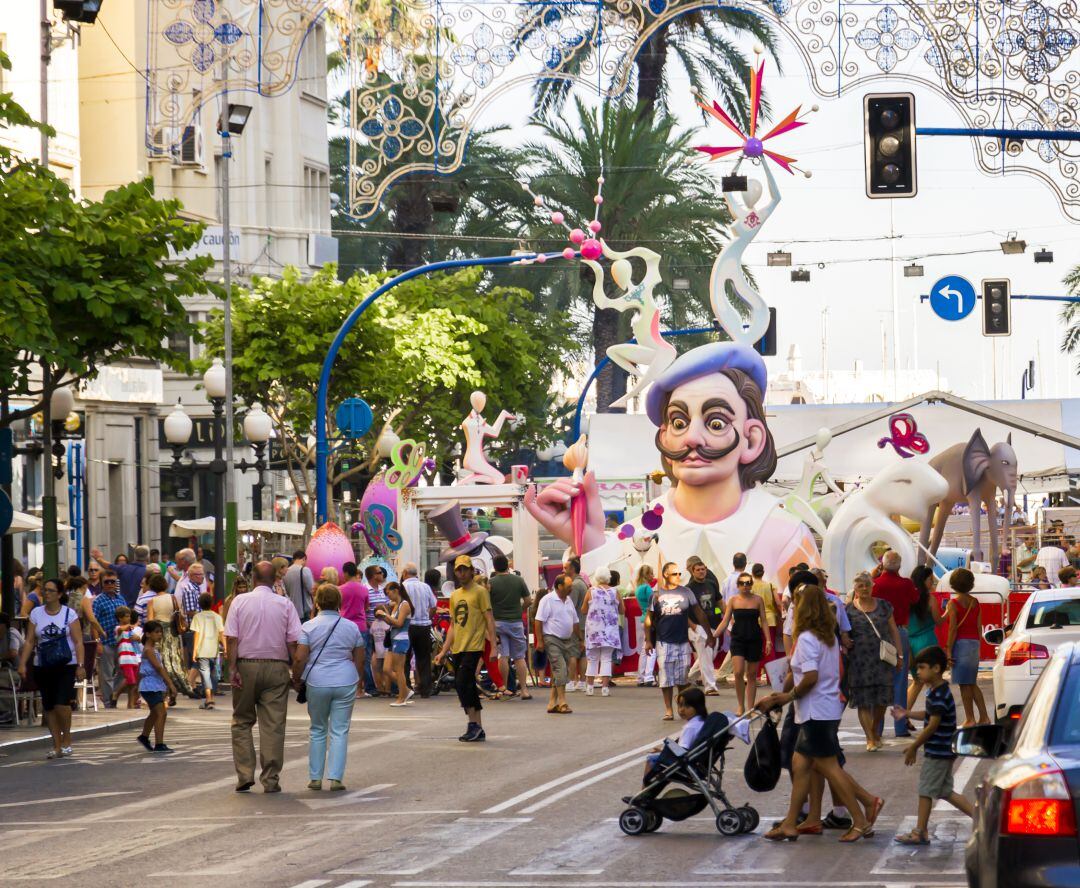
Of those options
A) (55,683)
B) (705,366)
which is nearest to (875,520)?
(705,366)

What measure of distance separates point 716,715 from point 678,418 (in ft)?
60.7

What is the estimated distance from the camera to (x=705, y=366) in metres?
31.2

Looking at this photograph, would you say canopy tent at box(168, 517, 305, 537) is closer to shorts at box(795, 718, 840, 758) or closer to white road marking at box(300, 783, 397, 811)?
white road marking at box(300, 783, 397, 811)

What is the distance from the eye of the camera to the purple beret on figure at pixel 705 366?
31.2m

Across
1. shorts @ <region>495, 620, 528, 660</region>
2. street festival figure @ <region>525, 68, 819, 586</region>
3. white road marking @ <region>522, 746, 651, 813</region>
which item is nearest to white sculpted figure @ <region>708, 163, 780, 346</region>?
street festival figure @ <region>525, 68, 819, 586</region>

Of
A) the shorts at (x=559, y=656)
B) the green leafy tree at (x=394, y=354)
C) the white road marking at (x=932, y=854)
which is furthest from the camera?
the green leafy tree at (x=394, y=354)

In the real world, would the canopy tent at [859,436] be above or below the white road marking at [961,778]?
above

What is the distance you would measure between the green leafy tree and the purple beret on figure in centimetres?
1108

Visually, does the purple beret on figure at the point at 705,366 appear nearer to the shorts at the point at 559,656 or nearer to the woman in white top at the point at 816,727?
the shorts at the point at 559,656

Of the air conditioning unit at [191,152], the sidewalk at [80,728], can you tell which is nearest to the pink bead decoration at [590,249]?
the sidewalk at [80,728]

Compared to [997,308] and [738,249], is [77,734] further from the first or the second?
[997,308]

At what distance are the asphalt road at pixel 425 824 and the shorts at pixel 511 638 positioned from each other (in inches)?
171

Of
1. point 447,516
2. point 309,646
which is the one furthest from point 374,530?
point 309,646

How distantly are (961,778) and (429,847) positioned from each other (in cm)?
479
